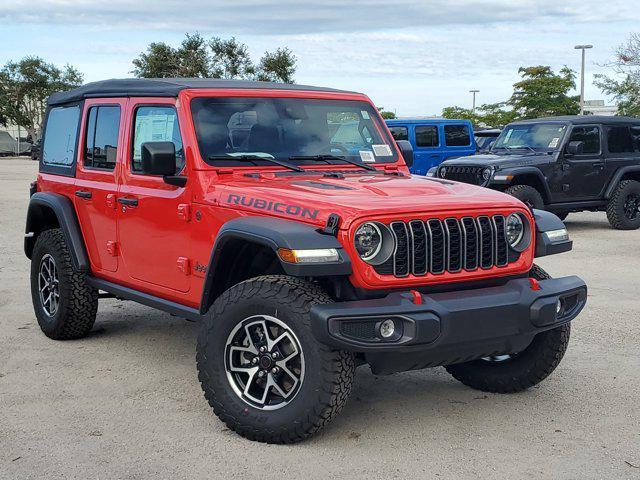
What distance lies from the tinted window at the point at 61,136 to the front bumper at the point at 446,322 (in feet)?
10.5

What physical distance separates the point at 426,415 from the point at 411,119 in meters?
15.1

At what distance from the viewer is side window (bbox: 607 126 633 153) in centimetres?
1460

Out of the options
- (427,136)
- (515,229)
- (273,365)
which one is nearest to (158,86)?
(273,365)

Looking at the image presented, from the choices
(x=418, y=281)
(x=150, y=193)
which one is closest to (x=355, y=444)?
(x=418, y=281)

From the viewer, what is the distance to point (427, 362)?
4.47m

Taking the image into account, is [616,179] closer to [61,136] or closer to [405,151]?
[405,151]

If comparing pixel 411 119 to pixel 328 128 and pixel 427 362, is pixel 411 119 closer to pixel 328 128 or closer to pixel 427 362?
pixel 328 128

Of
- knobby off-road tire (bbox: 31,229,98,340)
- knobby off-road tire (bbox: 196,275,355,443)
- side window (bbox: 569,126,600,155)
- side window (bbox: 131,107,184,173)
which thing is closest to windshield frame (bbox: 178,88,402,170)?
side window (bbox: 131,107,184,173)

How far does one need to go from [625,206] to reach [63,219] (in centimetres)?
1067

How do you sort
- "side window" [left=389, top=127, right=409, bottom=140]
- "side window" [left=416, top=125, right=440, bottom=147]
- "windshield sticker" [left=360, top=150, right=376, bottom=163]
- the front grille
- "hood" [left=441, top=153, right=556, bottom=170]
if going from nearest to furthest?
"windshield sticker" [left=360, top=150, right=376, bottom=163], "hood" [left=441, top=153, right=556, bottom=170], the front grille, "side window" [left=389, top=127, right=409, bottom=140], "side window" [left=416, top=125, right=440, bottom=147]

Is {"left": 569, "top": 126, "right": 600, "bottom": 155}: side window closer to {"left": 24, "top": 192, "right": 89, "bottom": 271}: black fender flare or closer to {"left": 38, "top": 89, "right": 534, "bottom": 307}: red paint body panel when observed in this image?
{"left": 38, "top": 89, "right": 534, "bottom": 307}: red paint body panel

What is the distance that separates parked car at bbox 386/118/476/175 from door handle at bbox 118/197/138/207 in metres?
13.6

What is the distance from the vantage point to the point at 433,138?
19797 millimetres

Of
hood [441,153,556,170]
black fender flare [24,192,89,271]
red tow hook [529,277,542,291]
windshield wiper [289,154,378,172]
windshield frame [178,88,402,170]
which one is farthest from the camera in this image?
hood [441,153,556,170]
